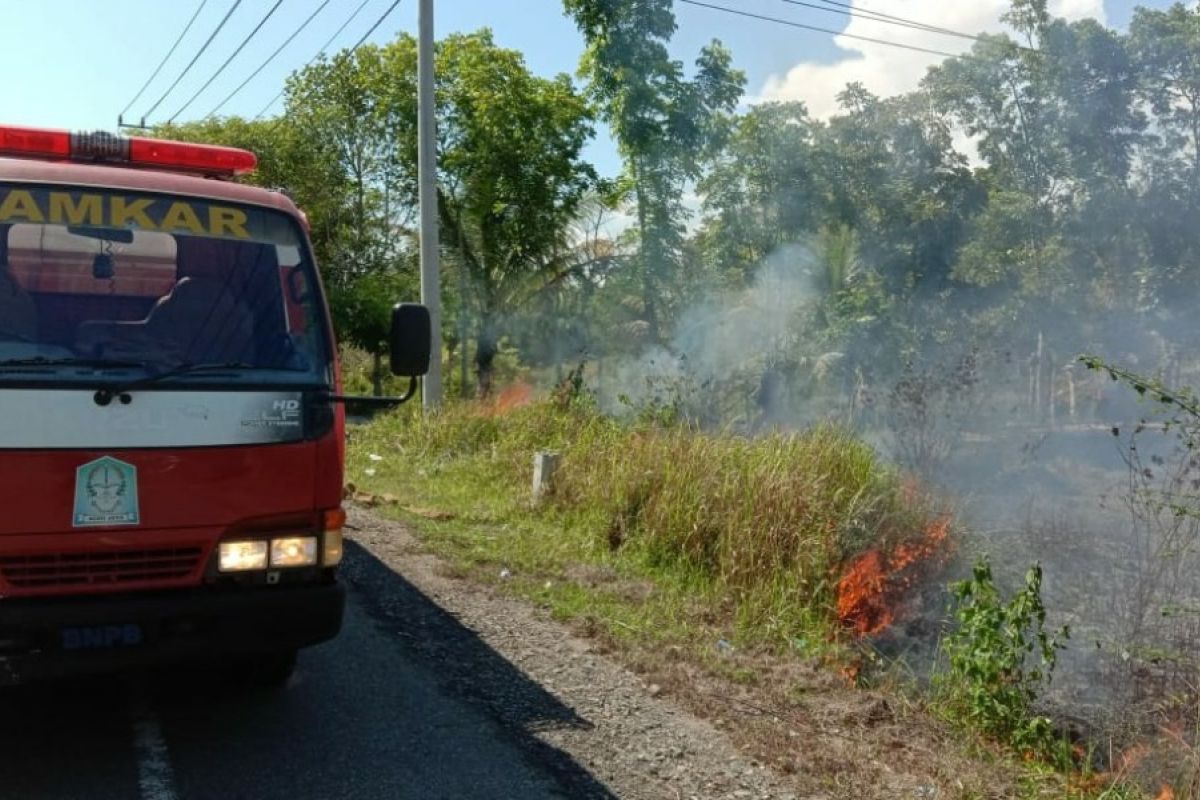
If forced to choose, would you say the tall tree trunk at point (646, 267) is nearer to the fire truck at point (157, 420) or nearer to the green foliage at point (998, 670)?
Answer: the green foliage at point (998, 670)

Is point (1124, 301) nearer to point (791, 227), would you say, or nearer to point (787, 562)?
point (791, 227)

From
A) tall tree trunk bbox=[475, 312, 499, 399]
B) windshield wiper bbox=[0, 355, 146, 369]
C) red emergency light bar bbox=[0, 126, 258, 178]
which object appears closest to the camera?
windshield wiper bbox=[0, 355, 146, 369]

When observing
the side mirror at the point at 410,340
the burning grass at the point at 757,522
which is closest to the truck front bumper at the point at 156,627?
the side mirror at the point at 410,340

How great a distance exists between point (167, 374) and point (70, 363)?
0.32 m

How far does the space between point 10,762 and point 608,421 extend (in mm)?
7670

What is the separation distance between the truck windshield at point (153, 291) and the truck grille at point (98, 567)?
23.7 inches

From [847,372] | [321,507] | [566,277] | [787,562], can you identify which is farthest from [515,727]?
[566,277]

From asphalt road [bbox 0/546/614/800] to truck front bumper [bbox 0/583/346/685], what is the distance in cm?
44

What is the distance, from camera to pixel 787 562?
6137 mm

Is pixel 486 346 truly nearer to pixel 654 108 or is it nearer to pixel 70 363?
pixel 654 108

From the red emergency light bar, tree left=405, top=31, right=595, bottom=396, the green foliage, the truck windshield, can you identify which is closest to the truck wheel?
the truck windshield

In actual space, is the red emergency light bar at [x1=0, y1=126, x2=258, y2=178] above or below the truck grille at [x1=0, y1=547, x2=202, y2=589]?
above

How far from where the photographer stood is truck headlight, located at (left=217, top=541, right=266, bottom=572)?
3.71 metres

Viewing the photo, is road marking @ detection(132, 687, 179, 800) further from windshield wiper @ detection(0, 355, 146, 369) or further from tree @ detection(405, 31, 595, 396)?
tree @ detection(405, 31, 595, 396)
